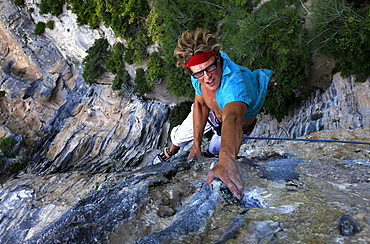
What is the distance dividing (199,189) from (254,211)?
84 centimetres

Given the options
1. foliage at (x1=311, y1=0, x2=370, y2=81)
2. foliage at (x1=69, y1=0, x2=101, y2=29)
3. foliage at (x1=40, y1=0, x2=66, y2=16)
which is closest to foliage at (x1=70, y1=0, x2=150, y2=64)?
foliage at (x1=69, y1=0, x2=101, y2=29)

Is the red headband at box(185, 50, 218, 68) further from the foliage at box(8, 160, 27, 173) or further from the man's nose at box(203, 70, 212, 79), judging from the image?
the foliage at box(8, 160, 27, 173)

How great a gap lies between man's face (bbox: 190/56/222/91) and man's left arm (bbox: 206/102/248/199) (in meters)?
0.68

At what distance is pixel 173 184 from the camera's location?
330 centimetres

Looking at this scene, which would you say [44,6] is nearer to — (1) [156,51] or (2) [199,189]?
(1) [156,51]

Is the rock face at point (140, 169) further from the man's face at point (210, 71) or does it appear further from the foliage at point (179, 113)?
the man's face at point (210, 71)

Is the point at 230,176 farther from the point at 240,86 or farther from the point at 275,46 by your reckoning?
the point at 275,46

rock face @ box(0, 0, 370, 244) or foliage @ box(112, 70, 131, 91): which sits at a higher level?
foliage @ box(112, 70, 131, 91)

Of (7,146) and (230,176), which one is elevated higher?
(230,176)

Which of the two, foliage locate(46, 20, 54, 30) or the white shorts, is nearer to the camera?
the white shorts

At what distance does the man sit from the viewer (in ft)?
8.46

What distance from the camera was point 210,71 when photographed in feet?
10.5

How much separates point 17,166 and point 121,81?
8612mm

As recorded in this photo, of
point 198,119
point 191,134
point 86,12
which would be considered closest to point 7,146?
point 86,12
